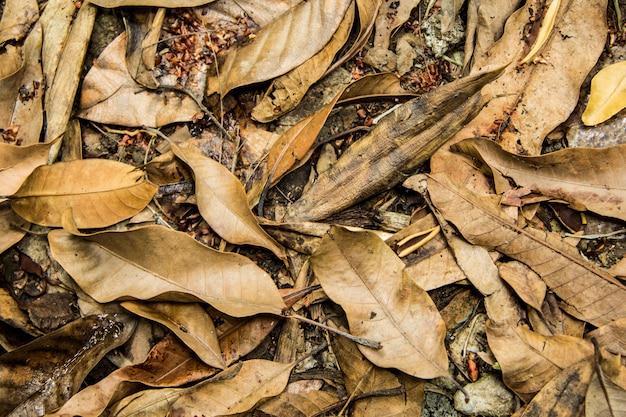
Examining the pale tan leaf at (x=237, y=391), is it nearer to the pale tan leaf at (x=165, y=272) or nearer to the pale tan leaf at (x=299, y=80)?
the pale tan leaf at (x=165, y=272)

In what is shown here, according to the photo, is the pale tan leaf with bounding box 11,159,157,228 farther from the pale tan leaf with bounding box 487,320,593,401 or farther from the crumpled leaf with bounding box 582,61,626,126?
the crumpled leaf with bounding box 582,61,626,126

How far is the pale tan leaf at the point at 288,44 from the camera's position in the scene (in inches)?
89.7

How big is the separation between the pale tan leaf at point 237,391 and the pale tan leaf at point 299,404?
0.24 feet

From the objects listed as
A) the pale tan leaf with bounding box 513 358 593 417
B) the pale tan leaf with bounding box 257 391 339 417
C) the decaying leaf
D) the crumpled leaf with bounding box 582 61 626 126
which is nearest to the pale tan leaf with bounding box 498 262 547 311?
the pale tan leaf with bounding box 513 358 593 417

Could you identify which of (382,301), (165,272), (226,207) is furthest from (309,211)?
(165,272)

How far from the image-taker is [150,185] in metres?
2.20

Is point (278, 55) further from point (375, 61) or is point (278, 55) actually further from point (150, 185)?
point (150, 185)

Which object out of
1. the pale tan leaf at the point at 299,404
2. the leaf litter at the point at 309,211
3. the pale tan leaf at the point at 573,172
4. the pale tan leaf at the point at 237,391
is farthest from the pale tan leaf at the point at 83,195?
the pale tan leaf at the point at 573,172

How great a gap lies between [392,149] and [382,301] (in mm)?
570

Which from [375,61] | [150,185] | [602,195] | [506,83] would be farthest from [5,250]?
[602,195]

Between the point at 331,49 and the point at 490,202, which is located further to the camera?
the point at 331,49

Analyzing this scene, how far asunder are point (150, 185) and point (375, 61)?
104 cm

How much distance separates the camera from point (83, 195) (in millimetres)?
2178

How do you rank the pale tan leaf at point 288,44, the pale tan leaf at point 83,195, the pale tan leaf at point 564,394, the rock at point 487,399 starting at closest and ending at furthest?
the pale tan leaf at point 564,394, the rock at point 487,399, the pale tan leaf at point 83,195, the pale tan leaf at point 288,44
